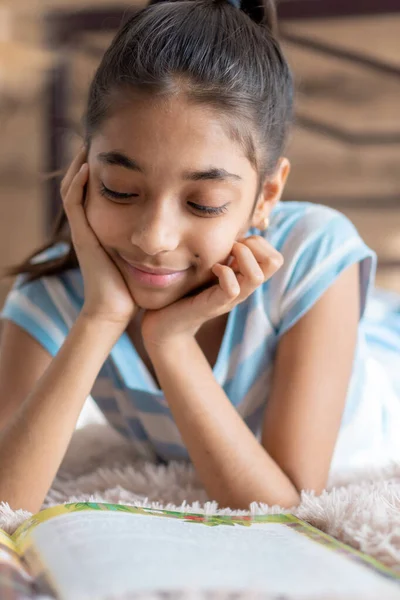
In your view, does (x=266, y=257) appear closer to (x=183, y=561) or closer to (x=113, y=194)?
(x=113, y=194)

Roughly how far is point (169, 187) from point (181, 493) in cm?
39

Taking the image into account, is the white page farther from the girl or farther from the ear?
the ear

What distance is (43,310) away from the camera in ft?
3.79

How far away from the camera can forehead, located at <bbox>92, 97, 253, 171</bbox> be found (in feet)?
2.73

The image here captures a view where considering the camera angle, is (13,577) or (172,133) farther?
(172,133)

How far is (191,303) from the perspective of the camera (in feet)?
3.13

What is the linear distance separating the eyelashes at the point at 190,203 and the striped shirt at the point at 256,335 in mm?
206

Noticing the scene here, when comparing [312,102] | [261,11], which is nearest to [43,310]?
[261,11]

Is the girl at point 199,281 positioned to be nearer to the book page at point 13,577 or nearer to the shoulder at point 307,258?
the shoulder at point 307,258

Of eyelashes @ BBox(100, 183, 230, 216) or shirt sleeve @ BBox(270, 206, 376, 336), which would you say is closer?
eyelashes @ BBox(100, 183, 230, 216)

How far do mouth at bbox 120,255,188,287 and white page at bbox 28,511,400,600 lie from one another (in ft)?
1.09

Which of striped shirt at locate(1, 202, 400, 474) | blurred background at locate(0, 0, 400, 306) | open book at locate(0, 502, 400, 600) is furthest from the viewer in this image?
blurred background at locate(0, 0, 400, 306)

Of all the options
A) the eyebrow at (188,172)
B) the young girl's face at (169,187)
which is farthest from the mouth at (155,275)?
the eyebrow at (188,172)

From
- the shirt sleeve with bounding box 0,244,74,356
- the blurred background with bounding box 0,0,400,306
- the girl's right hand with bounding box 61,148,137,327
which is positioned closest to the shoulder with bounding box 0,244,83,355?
the shirt sleeve with bounding box 0,244,74,356
